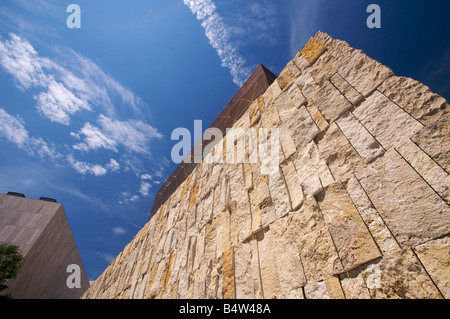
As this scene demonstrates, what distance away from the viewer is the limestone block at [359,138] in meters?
1.49

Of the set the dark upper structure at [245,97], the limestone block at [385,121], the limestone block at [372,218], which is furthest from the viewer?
the dark upper structure at [245,97]

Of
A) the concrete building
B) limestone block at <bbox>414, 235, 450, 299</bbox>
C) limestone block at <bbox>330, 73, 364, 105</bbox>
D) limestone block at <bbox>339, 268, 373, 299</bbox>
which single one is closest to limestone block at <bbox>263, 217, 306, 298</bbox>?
limestone block at <bbox>339, 268, 373, 299</bbox>

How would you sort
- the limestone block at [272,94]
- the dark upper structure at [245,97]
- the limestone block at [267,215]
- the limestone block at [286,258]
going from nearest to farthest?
1. the limestone block at [286,258]
2. the limestone block at [267,215]
3. the limestone block at [272,94]
4. the dark upper structure at [245,97]

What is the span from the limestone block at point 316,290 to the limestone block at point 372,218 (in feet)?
1.51

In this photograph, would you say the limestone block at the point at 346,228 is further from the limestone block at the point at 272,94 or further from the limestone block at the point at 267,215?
the limestone block at the point at 272,94

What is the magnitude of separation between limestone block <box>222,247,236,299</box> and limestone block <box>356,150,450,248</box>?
61.8 inches

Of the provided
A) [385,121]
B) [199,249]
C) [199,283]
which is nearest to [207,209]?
[199,249]

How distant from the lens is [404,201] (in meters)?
1.24

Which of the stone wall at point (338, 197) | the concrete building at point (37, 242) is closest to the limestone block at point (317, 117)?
the stone wall at point (338, 197)

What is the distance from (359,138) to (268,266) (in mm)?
1344

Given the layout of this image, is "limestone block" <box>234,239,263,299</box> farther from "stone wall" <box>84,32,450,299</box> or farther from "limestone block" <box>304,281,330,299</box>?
"limestone block" <box>304,281,330,299</box>

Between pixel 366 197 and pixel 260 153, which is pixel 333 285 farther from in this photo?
pixel 260 153

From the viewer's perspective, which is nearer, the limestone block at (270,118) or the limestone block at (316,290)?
the limestone block at (316,290)
